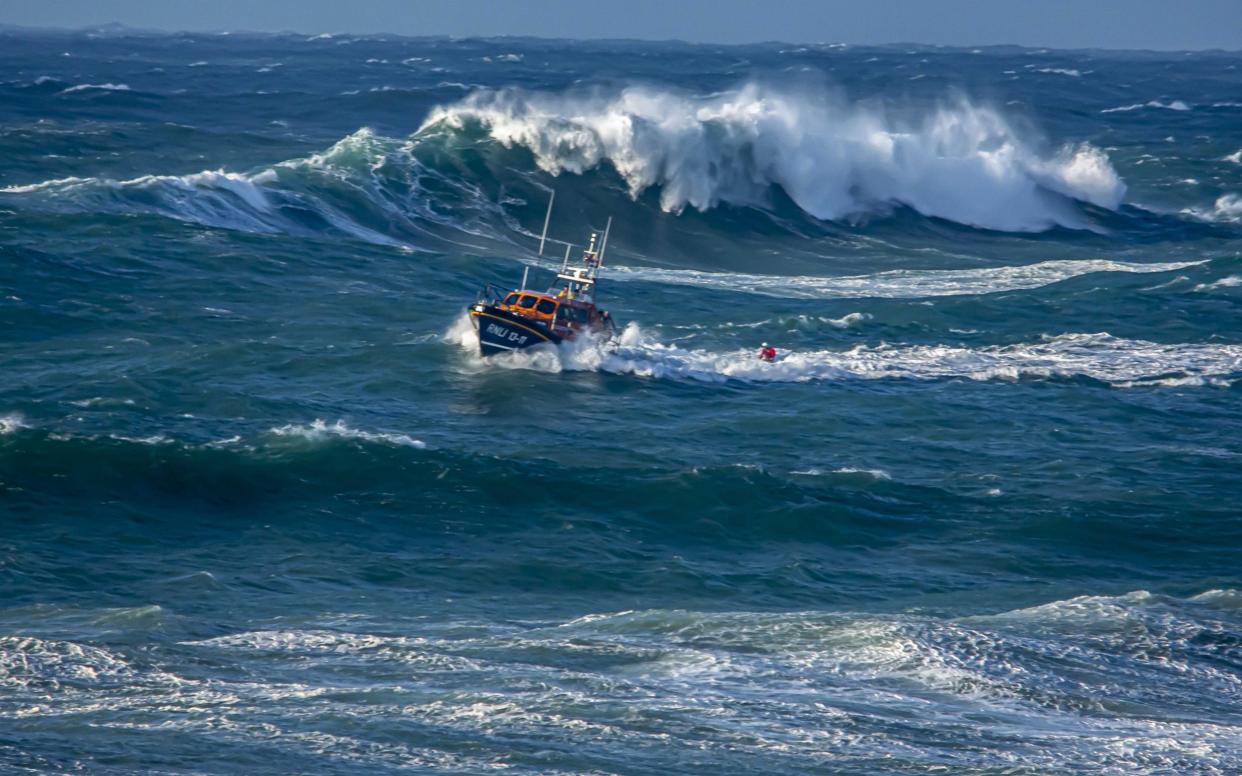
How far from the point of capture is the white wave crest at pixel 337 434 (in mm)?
25422

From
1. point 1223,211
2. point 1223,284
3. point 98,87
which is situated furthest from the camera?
point 98,87

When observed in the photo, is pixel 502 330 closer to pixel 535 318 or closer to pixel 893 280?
pixel 535 318

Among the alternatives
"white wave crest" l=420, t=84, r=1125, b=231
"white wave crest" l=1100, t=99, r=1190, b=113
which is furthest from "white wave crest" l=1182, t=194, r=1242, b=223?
"white wave crest" l=1100, t=99, r=1190, b=113

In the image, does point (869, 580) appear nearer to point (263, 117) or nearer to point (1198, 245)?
point (1198, 245)

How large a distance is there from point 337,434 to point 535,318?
737 centimetres

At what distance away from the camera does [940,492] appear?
2503 centimetres

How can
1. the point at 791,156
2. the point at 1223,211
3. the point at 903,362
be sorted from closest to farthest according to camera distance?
the point at 903,362 → the point at 791,156 → the point at 1223,211

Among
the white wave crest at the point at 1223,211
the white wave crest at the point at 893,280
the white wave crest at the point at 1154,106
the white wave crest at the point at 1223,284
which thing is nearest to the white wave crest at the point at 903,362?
the white wave crest at the point at 1223,284

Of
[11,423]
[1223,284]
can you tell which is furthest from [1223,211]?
[11,423]

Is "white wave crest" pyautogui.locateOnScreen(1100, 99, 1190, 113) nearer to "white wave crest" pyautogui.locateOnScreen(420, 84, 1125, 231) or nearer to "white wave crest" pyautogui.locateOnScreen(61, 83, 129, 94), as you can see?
"white wave crest" pyautogui.locateOnScreen(420, 84, 1125, 231)

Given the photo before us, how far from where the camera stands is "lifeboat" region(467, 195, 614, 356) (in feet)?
104

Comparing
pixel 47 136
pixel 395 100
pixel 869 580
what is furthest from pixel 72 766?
pixel 395 100

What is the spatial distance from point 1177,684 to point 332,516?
→ 449 inches

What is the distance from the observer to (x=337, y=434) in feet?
84.2
